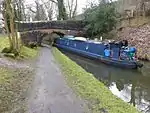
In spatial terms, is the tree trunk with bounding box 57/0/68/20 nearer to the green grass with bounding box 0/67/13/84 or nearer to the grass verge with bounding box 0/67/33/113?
the grass verge with bounding box 0/67/33/113

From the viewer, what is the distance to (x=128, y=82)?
49.9ft

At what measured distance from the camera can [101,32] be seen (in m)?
32.6

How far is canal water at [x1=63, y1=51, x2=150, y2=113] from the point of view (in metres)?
11.1

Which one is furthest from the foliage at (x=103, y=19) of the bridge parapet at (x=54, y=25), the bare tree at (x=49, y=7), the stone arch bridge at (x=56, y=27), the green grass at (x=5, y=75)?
the green grass at (x=5, y=75)

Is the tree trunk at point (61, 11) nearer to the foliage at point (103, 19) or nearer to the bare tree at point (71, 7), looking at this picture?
Result: the bare tree at point (71, 7)

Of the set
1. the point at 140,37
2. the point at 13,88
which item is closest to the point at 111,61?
the point at 140,37

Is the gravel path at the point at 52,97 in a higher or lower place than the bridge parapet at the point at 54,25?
lower

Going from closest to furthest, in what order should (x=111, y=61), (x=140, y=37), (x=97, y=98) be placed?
(x=97, y=98) → (x=111, y=61) → (x=140, y=37)

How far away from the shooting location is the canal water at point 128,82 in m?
11.1

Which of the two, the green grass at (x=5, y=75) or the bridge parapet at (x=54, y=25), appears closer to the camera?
the green grass at (x=5, y=75)

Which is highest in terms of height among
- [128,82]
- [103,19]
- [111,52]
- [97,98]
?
[103,19]

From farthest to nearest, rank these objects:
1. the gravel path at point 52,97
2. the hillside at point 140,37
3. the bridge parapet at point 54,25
→ 1. the bridge parapet at point 54,25
2. the hillside at point 140,37
3. the gravel path at point 52,97

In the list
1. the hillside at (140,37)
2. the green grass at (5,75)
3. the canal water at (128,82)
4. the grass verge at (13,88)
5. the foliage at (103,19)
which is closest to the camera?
the grass verge at (13,88)

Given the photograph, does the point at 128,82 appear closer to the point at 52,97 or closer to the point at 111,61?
the point at 111,61
